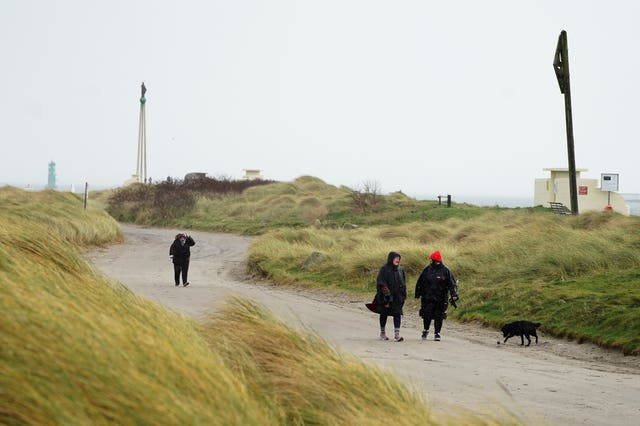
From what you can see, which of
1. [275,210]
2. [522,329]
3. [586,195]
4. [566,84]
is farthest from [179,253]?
[275,210]

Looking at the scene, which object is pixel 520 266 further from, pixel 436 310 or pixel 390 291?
pixel 390 291

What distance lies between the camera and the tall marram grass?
5020mm

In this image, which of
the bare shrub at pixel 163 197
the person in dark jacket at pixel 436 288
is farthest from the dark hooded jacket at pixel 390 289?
the bare shrub at pixel 163 197

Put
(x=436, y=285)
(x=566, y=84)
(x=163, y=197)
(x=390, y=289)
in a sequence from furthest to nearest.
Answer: (x=163, y=197) → (x=566, y=84) → (x=390, y=289) → (x=436, y=285)

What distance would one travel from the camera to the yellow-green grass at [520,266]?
1706 cm

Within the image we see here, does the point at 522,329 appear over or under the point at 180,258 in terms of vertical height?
under

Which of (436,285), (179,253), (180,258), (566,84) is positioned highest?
(566,84)

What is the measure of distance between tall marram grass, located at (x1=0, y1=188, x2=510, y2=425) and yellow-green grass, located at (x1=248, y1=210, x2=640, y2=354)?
29.5ft

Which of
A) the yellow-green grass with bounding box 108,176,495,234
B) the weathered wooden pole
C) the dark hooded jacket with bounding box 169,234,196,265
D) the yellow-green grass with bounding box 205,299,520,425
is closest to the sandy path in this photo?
the yellow-green grass with bounding box 205,299,520,425

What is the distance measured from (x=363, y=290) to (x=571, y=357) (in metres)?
9.82

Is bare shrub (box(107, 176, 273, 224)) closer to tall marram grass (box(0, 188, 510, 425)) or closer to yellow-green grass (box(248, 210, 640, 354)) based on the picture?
yellow-green grass (box(248, 210, 640, 354))

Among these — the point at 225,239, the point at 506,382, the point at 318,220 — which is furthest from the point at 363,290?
the point at 318,220

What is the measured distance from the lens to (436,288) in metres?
15.8

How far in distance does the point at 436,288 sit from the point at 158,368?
1081 centimetres
